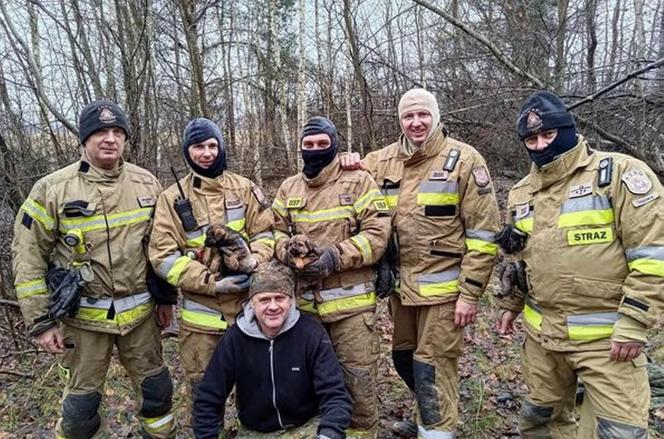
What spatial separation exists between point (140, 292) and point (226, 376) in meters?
0.91

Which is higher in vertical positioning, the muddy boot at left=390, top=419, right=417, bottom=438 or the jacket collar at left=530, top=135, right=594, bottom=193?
the jacket collar at left=530, top=135, right=594, bottom=193

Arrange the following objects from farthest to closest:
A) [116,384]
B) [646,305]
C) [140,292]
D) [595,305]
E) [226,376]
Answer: [116,384] → [140,292] → [226,376] → [595,305] → [646,305]

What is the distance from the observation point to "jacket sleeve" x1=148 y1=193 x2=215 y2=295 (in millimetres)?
3094

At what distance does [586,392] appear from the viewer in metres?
2.77

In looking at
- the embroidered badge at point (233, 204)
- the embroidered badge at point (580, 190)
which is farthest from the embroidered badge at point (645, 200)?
the embroidered badge at point (233, 204)

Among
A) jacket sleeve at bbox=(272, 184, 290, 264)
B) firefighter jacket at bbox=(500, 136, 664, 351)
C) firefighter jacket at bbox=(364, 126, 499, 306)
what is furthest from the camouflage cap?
firefighter jacket at bbox=(500, 136, 664, 351)

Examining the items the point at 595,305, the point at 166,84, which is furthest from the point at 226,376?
the point at 166,84

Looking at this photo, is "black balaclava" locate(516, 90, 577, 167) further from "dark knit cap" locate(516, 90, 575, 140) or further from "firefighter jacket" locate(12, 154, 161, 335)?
"firefighter jacket" locate(12, 154, 161, 335)

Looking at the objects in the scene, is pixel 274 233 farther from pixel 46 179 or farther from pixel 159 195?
pixel 46 179

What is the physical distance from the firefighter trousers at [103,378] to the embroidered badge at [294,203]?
1.35 meters

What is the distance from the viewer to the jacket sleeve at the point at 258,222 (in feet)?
11.1

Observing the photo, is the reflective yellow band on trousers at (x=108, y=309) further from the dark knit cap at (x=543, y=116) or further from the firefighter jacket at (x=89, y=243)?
the dark knit cap at (x=543, y=116)

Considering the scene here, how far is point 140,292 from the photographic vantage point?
11.1 ft

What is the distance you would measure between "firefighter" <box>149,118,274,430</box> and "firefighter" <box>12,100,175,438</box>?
0.30 meters
